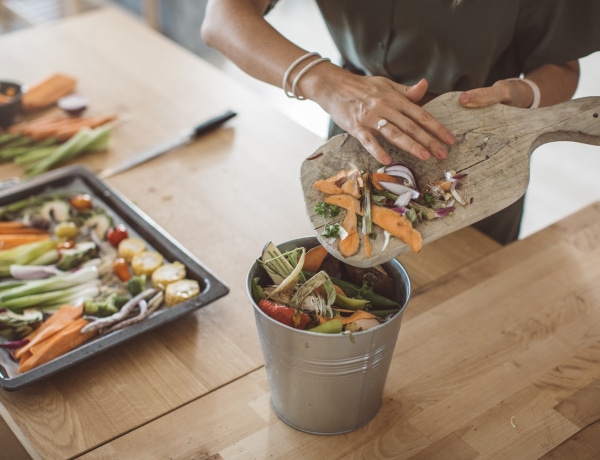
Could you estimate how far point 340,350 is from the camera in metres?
1.09

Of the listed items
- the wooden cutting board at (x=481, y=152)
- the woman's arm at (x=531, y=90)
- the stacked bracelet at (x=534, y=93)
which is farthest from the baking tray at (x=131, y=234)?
the stacked bracelet at (x=534, y=93)

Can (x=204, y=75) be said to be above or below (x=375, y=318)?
below

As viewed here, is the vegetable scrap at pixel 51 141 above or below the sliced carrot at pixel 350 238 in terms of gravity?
below

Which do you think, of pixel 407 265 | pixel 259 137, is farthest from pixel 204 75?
pixel 407 265

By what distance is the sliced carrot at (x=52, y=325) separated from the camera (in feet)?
4.51

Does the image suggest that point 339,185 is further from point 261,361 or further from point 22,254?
point 22,254

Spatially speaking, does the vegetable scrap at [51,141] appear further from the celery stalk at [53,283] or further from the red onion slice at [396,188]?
the red onion slice at [396,188]

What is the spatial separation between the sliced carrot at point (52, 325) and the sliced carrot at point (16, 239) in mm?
262

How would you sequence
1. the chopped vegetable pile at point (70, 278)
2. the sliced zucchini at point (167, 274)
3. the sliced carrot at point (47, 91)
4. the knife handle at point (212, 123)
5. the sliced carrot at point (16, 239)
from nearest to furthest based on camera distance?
1. the chopped vegetable pile at point (70, 278)
2. the sliced zucchini at point (167, 274)
3. the sliced carrot at point (16, 239)
4. the knife handle at point (212, 123)
5. the sliced carrot at point (47, 91)

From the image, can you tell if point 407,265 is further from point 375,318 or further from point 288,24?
point 288,24

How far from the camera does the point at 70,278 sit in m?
1.55

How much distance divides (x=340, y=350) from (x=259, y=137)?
113 centimetres

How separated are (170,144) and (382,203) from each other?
963 mm

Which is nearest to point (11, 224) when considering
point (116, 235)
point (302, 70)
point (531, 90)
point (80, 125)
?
point (116, 235)
